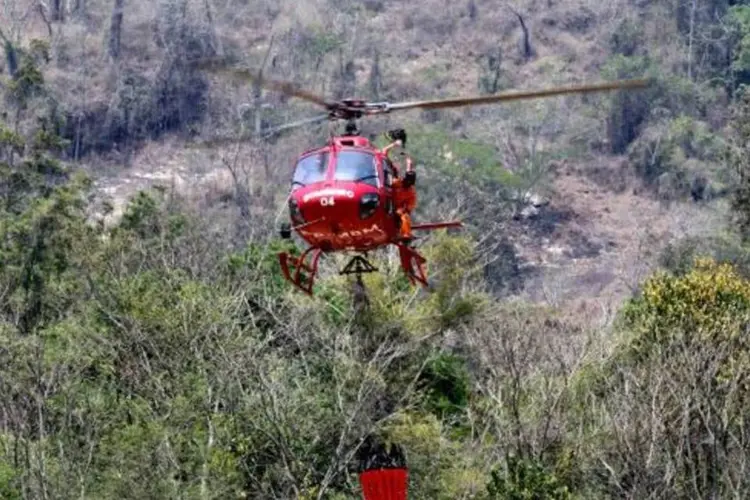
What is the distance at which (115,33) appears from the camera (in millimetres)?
77000

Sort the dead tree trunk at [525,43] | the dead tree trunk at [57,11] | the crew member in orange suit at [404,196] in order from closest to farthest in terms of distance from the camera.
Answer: the crew member in orange suit at [404,196] → the dead tree trunk at [57,11] → the dead tree trunk at [525,43]

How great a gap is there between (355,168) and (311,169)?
615 mm

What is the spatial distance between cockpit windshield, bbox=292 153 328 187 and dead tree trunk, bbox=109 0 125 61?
5913cm

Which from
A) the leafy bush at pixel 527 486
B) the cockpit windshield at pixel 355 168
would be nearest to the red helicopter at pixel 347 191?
the cockpit windshield at pixel 355 168

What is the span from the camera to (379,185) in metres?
19.0

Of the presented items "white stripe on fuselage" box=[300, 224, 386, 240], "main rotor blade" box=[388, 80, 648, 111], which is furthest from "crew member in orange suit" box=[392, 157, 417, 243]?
"main rotor blade" box=[388, 80, 648, 111]

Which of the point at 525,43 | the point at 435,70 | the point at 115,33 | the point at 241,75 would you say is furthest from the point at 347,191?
the point at 525,43

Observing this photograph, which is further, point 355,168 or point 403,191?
point 403,191

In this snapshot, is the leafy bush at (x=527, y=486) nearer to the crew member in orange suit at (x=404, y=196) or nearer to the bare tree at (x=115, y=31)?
the crew member in orange suit at (x=404, y=196)

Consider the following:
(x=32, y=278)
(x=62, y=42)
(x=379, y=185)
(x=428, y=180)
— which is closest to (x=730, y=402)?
(x=379, y=185)

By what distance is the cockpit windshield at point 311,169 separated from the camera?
1900 centimetres

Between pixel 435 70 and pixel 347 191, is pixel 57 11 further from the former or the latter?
pixel 347 191

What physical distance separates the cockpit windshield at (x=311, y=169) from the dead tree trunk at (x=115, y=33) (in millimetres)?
59134

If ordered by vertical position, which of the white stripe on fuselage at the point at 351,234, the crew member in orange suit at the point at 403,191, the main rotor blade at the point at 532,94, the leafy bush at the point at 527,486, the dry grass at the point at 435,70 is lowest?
the dry grass at the point at 435,70
